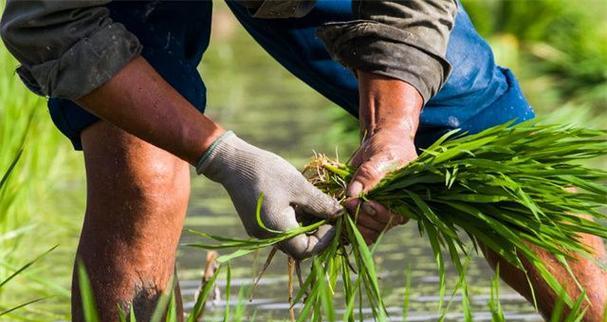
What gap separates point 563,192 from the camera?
3.18 meters

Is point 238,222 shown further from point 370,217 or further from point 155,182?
point 370,217

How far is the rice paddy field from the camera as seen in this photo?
455 centimetres

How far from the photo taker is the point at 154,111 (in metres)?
3.13

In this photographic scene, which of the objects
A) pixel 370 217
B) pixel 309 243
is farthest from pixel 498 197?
pixel 309 243

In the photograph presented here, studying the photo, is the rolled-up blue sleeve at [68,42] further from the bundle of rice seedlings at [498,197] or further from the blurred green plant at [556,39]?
the blurred green plant at [556,39]

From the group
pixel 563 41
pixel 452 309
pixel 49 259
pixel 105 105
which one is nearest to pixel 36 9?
pixel 105 105

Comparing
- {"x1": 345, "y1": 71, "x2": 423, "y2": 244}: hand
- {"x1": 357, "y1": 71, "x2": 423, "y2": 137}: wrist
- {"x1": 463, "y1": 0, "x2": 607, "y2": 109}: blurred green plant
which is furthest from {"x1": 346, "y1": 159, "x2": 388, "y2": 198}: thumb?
{"x1": 463, "y1": 0, "x2": 607, "y2": 109}: blurred green plant

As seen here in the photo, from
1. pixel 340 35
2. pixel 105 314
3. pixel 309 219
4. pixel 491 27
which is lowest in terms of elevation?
pixel 491 27

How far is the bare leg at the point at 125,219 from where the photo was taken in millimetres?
3588

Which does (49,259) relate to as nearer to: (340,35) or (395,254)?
(395,254)

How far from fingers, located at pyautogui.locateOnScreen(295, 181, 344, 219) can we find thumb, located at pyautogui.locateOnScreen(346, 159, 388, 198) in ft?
0.13

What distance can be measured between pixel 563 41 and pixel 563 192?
7.79 meters

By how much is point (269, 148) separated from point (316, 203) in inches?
171

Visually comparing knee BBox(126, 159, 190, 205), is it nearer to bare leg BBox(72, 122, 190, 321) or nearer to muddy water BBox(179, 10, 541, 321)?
bare leg BBox(72, 122, 190, 321)
